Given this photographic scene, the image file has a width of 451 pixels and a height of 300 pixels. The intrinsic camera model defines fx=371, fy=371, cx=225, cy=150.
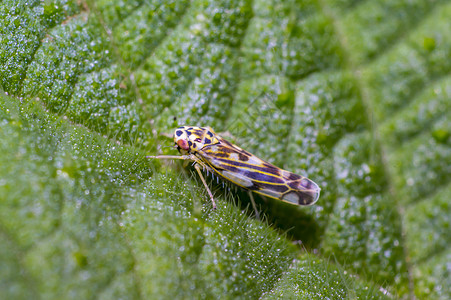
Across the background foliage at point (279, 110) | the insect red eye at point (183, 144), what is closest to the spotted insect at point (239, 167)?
the insect red eye at point (183, 144)

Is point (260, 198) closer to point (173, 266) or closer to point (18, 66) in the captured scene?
point (173, 266)

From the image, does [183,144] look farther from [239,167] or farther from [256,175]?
[256,175]

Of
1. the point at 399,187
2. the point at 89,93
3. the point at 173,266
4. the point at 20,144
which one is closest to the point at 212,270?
the point at 173,266

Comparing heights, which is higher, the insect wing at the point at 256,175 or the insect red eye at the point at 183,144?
the insect red eye at the point at 183,144

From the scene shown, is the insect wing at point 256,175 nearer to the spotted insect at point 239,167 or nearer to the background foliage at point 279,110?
the spotted insect at point 239,167

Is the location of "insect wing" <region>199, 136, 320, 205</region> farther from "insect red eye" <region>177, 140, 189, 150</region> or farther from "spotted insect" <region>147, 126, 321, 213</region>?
"insect red eye" <region>177, 140, 189, 150</region>
